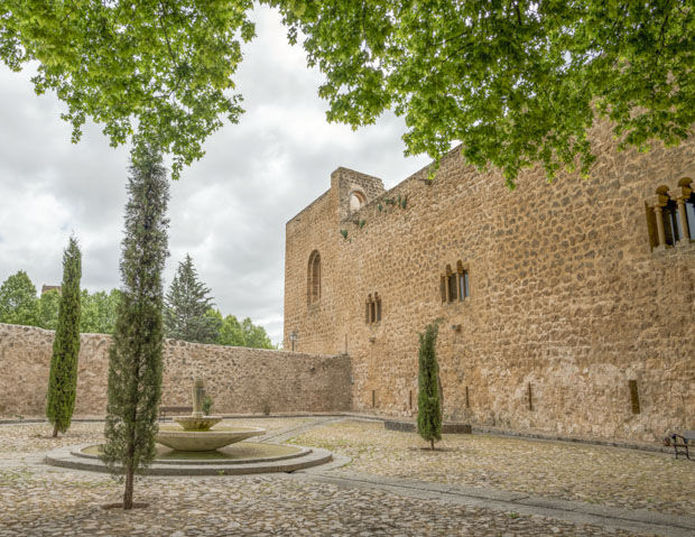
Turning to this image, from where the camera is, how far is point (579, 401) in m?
10.5

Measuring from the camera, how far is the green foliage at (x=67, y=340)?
10531 mm

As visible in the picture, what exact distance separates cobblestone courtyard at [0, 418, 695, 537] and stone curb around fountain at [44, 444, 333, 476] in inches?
7.9

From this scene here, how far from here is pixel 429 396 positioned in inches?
366

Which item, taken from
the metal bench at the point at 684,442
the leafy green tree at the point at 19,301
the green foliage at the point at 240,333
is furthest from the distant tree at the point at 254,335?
the metal bench at the point at 684,442

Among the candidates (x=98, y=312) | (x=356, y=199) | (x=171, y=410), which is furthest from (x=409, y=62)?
(x=98, y=312)

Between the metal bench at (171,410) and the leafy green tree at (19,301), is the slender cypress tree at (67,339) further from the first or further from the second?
the leafy green tree at (19,301)

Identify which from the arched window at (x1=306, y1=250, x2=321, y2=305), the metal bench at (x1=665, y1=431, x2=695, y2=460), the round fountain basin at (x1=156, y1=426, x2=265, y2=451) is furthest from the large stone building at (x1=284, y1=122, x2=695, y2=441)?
the round fountain basin at (x1=156, y1=426, x2=265, y2=451)

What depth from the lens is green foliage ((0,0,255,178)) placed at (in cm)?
500

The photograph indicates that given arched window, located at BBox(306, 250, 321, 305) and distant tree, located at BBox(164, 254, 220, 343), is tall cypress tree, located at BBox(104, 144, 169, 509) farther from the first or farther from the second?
distant tree, located at BBox(164, 254, 220, 343)

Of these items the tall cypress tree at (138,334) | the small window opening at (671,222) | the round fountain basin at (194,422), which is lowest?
the round fountain basin at (194,422)

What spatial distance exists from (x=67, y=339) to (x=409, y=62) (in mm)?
9388

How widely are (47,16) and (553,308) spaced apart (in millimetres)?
10570

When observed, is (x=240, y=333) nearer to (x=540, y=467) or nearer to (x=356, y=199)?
(x=356, y=199)

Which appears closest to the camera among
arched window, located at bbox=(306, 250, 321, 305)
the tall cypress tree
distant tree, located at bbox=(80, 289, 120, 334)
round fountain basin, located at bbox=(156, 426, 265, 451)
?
the tall cypress tree
